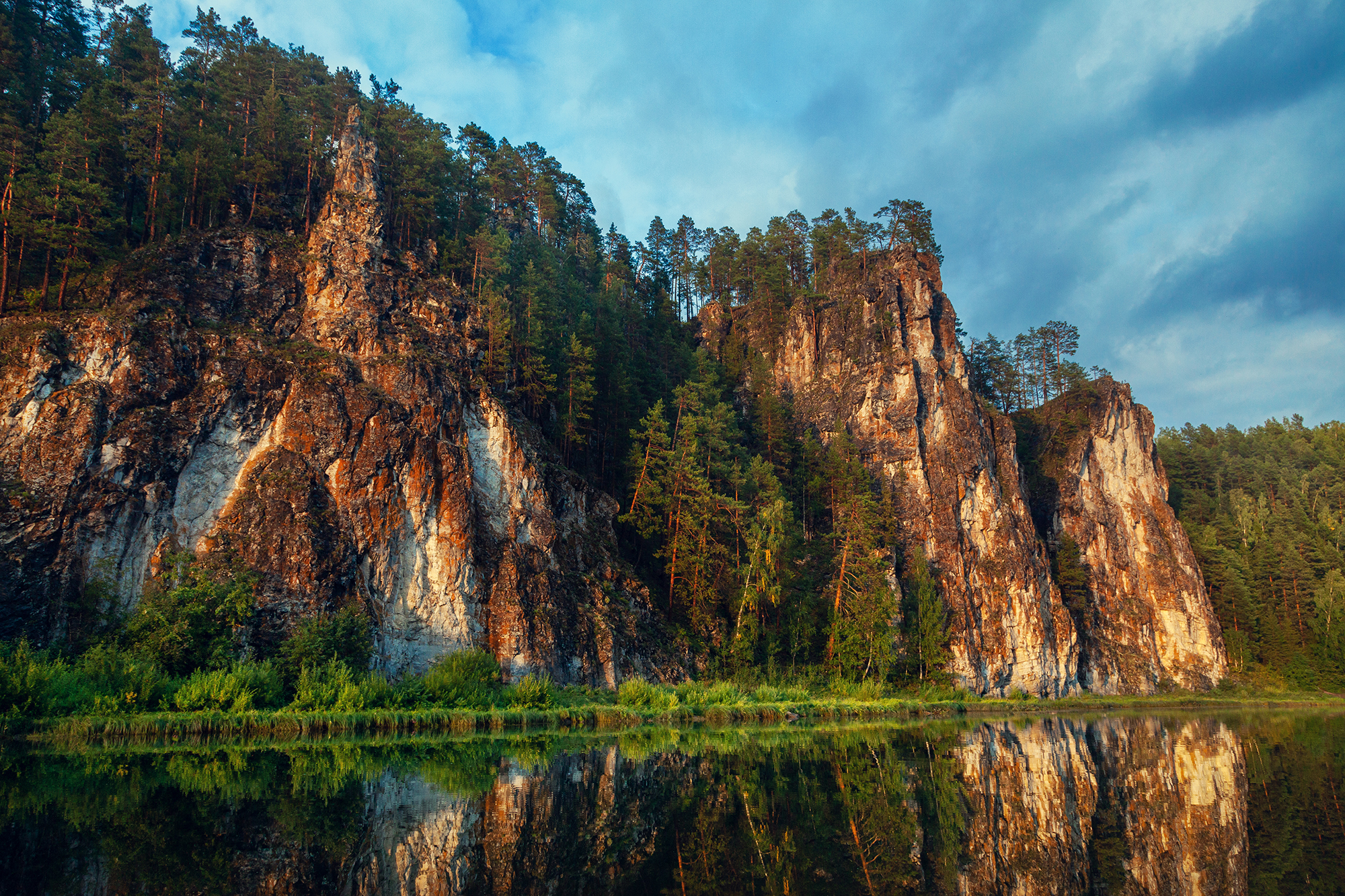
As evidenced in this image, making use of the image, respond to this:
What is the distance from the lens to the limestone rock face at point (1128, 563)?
73.5 meters

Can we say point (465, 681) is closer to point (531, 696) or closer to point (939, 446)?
point (531, 696)

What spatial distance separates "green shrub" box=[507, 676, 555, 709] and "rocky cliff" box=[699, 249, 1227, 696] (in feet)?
126

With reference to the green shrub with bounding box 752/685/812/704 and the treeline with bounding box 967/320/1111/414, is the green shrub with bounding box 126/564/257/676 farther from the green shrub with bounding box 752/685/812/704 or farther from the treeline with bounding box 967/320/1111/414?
the treeline with bounding box 967/320/1111/414

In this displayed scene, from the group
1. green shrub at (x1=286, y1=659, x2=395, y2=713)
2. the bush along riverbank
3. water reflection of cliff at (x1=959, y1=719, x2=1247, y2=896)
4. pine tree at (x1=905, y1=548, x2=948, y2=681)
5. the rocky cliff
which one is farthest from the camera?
the rocky cliff

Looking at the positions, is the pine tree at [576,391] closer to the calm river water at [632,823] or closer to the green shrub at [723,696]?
the green shrub at [723,696]

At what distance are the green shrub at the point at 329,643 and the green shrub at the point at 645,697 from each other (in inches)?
462

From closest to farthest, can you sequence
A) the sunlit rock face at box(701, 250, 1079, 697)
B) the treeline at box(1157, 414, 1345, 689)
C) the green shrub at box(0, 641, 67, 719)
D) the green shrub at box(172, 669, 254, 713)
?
the green shrub at box(0, 641, 67, 719)
the green shrub at box(172, 669, 254, 713)
the sunlit rock face at box(701, 250, 1079, 697)
the treeline at box(1157, 414, 1345, 689)

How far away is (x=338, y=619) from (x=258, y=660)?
3.46 meters

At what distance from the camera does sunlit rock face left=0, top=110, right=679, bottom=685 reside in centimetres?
3272

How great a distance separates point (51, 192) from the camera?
3844 centimetres

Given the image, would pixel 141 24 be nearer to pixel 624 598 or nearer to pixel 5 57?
pixel 5 57

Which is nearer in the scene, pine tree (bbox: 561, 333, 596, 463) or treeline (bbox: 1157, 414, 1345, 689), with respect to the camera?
pine tree (bbox: 561, 333, 596, 463)

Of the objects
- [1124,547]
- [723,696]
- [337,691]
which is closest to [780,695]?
[723,696]

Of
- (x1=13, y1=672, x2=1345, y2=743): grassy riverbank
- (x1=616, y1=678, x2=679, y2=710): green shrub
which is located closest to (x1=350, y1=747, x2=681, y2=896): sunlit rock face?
(x1=13, y1=672, x2=1345, y2=743): grassy riverbank
